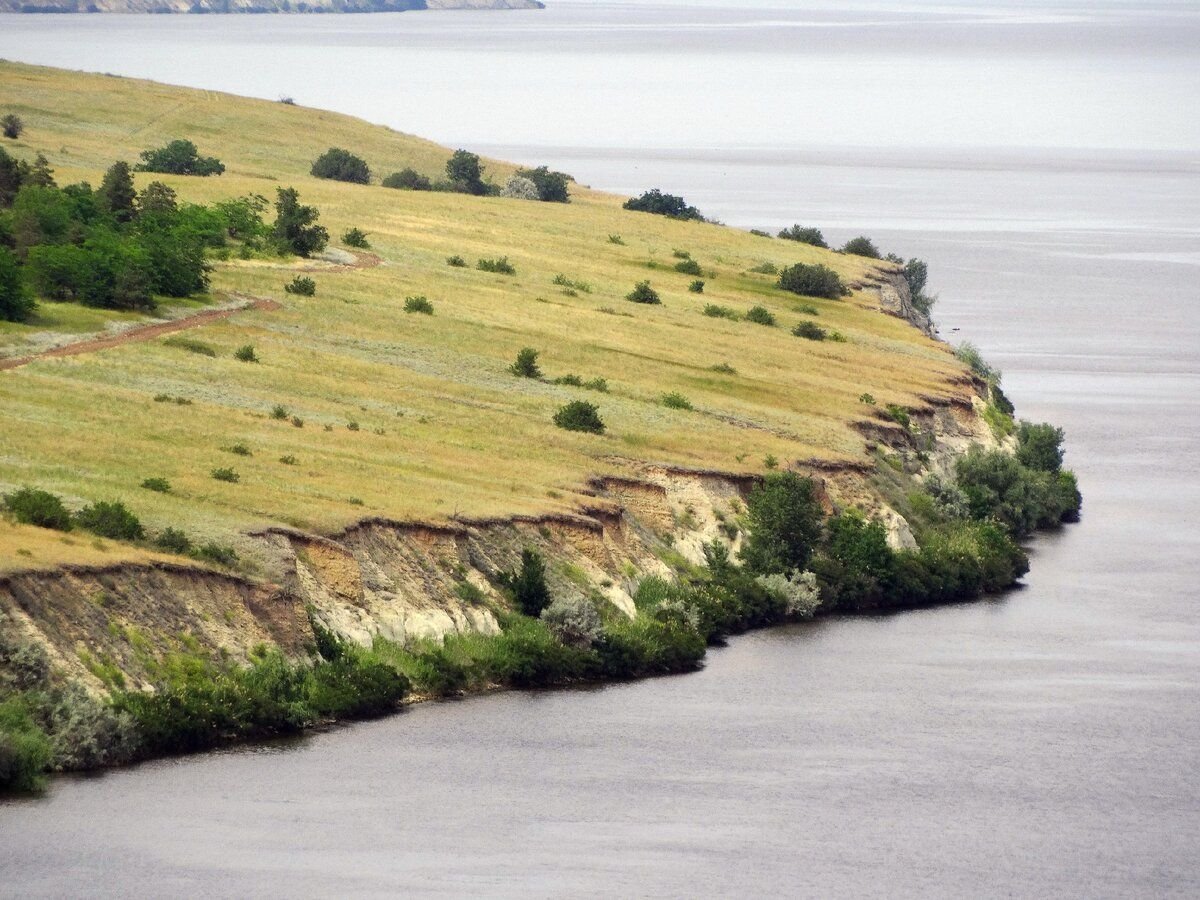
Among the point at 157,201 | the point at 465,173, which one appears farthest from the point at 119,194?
the point at 465,173

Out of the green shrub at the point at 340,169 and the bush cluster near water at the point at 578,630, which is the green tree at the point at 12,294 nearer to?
the bush cluster near water at the point at 578,630

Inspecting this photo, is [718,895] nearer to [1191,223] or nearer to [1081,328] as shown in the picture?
[1081,328]

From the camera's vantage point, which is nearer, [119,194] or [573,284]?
[119,194]

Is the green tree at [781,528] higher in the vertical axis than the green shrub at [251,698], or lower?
higher

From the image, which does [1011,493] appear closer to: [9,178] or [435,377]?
[435,377]

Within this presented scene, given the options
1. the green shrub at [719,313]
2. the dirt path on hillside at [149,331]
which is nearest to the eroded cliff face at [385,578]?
the dirt path on hillside at [149,331]

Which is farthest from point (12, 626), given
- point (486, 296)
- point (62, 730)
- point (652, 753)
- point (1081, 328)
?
point (1081, 328)
